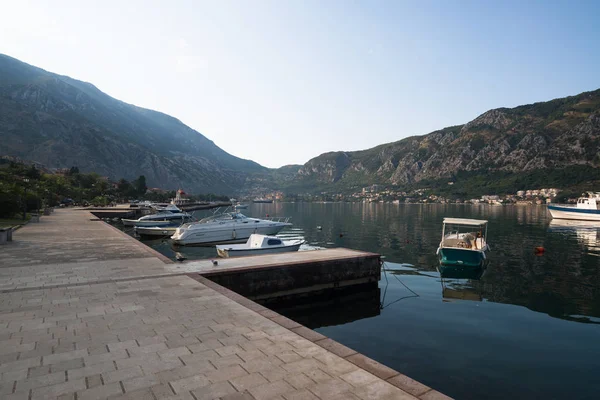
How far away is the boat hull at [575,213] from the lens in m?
66.6

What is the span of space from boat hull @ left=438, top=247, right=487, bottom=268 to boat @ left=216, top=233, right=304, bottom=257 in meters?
10.2

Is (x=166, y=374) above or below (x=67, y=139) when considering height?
Result: below

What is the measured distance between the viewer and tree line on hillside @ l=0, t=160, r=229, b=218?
35109 millimetres

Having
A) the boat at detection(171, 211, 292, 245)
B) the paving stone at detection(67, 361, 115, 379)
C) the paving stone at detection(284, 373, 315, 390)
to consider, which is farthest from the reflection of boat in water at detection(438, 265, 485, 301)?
the boat at detection(171, 211, 292, 245)

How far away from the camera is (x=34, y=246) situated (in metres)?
18.1

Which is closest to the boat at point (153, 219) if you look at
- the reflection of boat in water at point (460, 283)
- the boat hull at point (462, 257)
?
the boat hull at point (462, 257)

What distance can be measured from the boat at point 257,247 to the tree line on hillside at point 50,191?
24.8m

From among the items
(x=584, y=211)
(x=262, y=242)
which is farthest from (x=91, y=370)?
(x=584, y=211)

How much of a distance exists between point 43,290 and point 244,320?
6.30 meters

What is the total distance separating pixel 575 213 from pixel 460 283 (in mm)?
66285

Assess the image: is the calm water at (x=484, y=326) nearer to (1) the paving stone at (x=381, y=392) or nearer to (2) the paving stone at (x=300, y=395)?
(1) the paving stone at (x=381, y=392)

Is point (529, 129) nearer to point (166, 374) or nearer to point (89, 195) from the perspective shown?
point (89, 195)

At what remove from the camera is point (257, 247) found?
74.6ft

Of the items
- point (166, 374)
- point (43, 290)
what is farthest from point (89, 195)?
point (166, 374)
